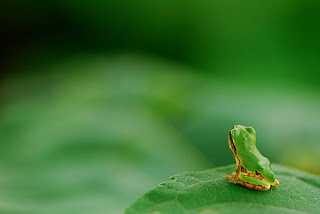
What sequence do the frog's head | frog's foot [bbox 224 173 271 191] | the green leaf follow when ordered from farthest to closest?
1. the frog's head
2. frog's foot [bbox 224 173 271 191]
3. the green leaf

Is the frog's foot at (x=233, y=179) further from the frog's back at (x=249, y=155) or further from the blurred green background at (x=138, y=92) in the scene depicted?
the blurred green background at (x=138, y=92)

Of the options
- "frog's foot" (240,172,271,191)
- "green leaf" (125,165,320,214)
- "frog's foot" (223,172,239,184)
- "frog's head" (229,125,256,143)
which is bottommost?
"green leaf" (125,165,320,214)

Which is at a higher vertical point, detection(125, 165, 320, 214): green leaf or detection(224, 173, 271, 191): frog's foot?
detection(224, 173, 271, 191): frog's foot

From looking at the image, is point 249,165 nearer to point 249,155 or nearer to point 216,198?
point 249,155

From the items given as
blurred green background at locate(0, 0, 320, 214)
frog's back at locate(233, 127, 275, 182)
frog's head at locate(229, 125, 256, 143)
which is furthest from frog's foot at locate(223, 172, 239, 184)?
blurred green background at locate(0, 0, 320, 214)

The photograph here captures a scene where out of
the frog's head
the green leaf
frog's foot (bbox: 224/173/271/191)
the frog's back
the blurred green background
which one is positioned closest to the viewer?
the green leaf

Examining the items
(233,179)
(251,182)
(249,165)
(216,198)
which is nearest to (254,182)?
(251,182)

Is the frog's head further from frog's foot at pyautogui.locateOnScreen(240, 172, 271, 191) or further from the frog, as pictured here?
frog's foot at pyautogui.locateOnScreen(240, 172, 271, 191)
